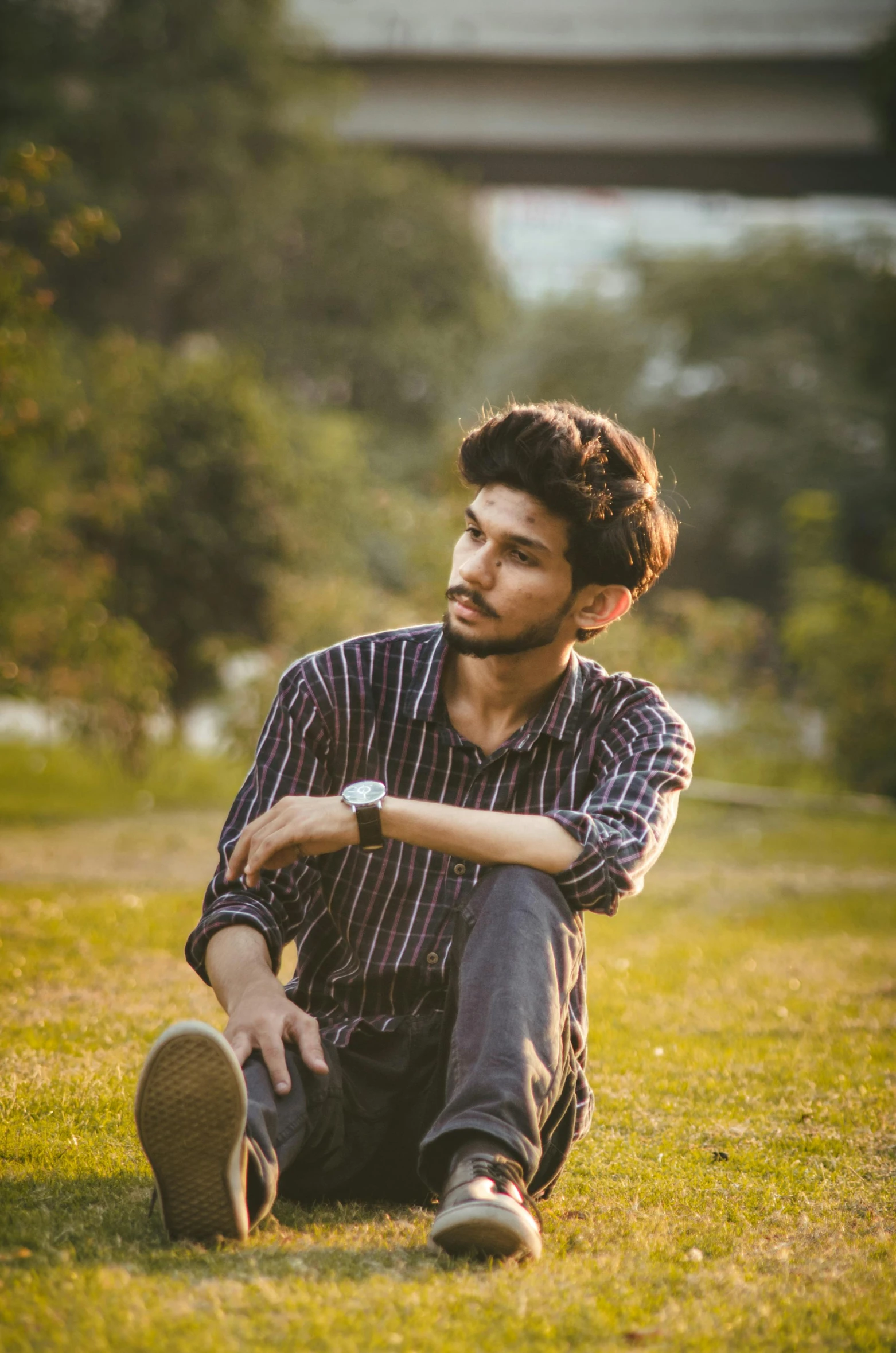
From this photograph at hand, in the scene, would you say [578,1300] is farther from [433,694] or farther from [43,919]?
[43,919]

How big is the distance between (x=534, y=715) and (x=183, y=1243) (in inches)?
49.2

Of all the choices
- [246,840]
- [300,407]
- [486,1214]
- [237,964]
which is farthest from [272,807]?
[300,407]

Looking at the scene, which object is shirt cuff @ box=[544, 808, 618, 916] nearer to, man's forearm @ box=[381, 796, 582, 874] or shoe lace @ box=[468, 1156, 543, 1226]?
man's forearm @ box=[381, 796, 582, 874]

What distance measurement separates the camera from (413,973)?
9.16 ft

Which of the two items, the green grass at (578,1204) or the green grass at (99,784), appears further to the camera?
the green grass at (99,784)

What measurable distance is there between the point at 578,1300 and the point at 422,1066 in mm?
629

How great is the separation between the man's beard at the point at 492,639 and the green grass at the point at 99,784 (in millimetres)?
7388

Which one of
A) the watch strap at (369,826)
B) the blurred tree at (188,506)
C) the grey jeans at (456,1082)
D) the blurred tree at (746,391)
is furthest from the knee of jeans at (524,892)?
the blurred tree at (746,391)

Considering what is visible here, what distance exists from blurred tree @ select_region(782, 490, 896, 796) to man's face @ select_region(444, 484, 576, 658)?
10935 mm

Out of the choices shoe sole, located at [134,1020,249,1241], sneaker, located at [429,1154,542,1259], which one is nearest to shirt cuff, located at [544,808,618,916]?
sneaker, located at [429,1154,542,1259]

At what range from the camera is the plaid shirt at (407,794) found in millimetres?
2744

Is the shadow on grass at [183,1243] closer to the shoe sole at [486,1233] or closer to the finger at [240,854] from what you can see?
the shoe sole at [486,1233]

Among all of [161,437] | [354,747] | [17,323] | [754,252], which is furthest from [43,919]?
[754,252]

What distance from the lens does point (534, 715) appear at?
117 inches
